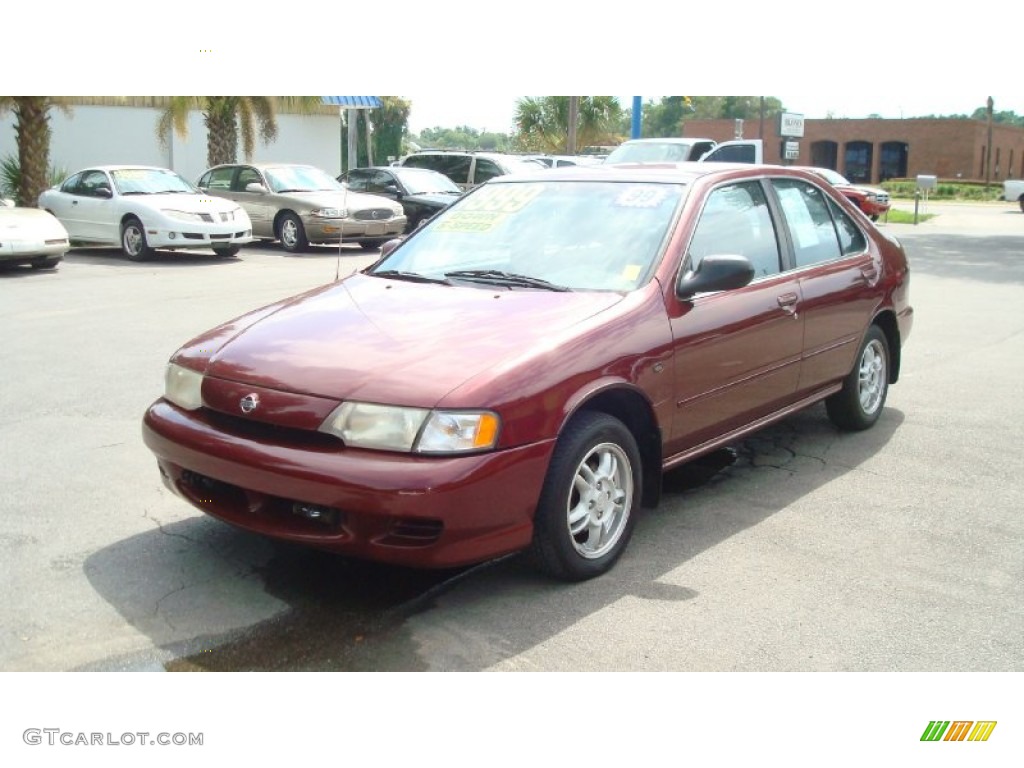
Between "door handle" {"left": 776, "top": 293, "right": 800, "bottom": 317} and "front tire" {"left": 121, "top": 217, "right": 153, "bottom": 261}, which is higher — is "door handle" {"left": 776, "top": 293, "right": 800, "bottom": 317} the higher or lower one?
the higher one

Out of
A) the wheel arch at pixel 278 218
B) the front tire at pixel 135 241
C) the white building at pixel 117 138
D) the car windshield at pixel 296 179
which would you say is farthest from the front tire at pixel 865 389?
the white building at pixel 117 138

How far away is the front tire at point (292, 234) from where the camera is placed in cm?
1788

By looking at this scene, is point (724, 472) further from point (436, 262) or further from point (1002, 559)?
A: point (436, 262)

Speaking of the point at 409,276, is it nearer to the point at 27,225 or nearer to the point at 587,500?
the point at 587,500

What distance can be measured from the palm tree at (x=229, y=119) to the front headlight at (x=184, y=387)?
64.2 ft

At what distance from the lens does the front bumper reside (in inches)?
140

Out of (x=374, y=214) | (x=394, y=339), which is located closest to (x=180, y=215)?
(x=374, y=214)

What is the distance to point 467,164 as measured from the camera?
74.9 feet

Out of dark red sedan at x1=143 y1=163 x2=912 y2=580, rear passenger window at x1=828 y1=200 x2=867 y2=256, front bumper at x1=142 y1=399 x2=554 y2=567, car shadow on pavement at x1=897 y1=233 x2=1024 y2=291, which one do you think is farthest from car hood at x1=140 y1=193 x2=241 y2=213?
front bumper at x1=142 y1=399 x2=554 y2=567

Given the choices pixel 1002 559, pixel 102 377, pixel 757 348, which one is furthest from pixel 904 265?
pixel 102 377

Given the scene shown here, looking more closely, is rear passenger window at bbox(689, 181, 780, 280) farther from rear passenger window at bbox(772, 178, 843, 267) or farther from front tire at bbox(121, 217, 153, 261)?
front tire at bbox(121, 217, 153, 261)

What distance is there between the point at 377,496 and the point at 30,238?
1214 cm
